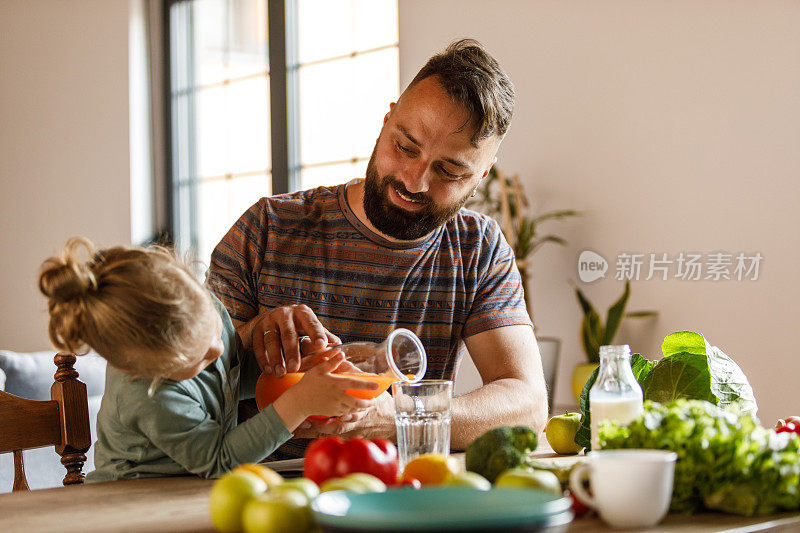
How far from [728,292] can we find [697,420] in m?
2.36

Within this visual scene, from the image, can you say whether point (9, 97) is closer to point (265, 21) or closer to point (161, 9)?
point (161, 9)

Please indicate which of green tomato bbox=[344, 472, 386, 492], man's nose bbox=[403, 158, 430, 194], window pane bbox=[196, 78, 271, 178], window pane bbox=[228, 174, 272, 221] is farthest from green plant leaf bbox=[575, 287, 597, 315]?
green tomato bbox=[344, 472, 386, 492]

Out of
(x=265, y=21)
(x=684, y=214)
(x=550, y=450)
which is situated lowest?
(x=550, y=450)

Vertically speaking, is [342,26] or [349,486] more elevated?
[342,26]

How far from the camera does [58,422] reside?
1.44m

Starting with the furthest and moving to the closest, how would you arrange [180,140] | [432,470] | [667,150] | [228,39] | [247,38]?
[180,140], [228,39], [247,38], [667,150], [432,470]

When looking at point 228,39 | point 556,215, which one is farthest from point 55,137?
point 556,215

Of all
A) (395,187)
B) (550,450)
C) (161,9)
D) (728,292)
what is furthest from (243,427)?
(161,9)

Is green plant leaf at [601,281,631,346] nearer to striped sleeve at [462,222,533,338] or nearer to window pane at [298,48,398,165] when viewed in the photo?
striped sleeve at [462,222,533,338]

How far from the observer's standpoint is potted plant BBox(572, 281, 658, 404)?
3.35 metres

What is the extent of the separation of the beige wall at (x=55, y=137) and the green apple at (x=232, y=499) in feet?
15.9

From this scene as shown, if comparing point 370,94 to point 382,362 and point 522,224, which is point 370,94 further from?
point 382,362

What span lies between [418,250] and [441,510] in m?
1.08

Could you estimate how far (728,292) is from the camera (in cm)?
314
